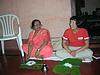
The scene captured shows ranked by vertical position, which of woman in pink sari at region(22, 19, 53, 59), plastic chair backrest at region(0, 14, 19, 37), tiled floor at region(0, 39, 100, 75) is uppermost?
plastic chair backrest at region(0, 14, 19, 37)

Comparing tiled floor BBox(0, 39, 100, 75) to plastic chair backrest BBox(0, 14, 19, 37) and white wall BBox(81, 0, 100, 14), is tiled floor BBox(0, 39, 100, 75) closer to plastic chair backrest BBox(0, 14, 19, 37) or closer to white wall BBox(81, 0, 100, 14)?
plastic chair backrest BBox(0, 14, 19, 37)

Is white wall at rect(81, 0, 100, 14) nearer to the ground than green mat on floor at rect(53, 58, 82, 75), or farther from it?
farther from it

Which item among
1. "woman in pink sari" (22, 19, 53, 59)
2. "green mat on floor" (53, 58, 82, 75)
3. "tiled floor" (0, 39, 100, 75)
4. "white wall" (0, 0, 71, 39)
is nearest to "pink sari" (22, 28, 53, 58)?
"woman in pink sari" (22, 19, 53, 59)

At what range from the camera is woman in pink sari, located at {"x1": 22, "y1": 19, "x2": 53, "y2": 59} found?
3.83 metres

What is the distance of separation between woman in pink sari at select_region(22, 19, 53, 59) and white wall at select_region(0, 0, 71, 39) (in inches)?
Result: 27.1

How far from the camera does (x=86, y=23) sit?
4.59 m

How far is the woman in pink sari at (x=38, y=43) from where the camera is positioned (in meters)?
3.83

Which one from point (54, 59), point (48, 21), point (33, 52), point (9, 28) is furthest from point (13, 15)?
point (54, 59)

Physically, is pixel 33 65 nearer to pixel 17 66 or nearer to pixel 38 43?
pixel 17 66

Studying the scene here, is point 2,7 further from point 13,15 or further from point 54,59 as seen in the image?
point 54,59

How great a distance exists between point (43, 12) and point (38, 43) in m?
0.86

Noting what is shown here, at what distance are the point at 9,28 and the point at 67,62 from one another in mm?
1538

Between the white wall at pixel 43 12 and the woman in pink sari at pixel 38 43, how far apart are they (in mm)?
688

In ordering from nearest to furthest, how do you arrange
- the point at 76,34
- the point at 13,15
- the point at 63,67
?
the point at 63,67
the point at 76,34
the point at 13,15
